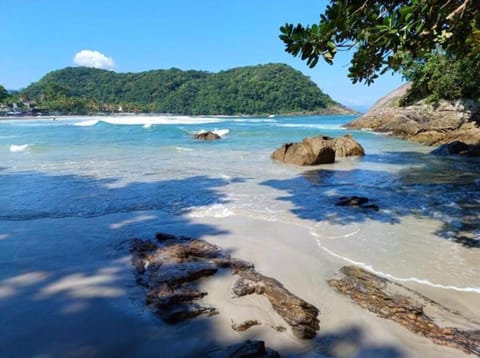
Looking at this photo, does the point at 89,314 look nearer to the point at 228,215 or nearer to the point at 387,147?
the point at 228,215

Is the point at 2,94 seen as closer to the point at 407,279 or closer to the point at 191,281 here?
the point at 191,281

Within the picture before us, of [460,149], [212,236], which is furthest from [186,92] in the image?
[212,236]

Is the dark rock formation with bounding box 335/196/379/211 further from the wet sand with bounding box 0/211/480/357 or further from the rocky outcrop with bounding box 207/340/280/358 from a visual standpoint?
the rocky outcrop with bounding box 207/340/280/358

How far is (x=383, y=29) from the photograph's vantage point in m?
3.63

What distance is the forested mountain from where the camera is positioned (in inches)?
4749

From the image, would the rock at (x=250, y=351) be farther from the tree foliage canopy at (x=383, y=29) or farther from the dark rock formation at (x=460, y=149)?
the dark rock formation at (x=460, y=149)

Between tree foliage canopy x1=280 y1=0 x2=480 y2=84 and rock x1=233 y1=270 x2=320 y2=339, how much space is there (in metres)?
2.39

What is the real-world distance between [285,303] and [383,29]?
112 inches

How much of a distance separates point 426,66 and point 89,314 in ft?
81.3

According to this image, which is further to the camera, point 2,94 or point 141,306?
point 2,94

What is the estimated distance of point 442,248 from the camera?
5.20 metres

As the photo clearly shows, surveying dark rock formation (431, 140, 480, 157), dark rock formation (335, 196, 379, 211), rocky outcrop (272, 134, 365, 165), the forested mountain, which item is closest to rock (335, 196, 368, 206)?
dark rock formation (335, 196, 379, 211)

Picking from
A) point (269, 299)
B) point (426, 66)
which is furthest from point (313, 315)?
point (426, 66)

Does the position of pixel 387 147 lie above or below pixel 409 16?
below
